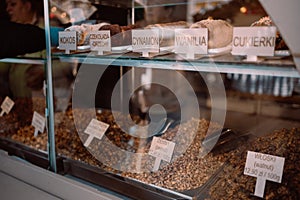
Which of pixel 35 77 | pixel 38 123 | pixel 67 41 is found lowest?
pixel 38 123

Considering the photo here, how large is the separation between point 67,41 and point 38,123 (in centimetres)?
51

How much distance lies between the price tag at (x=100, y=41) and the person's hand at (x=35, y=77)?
727 mm

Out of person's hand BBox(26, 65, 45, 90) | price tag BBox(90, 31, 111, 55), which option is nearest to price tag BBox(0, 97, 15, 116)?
person's hand BBox(26, 65, 45, 90)

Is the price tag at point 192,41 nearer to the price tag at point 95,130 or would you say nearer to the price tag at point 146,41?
the price tag at point 146,41

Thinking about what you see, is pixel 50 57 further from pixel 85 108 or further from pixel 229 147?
pixel 229 147

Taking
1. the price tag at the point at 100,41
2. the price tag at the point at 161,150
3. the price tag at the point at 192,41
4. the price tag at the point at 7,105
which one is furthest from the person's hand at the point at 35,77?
the price tag at the point at 192,41

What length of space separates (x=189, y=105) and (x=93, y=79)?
460mm

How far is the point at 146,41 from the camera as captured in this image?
97cm

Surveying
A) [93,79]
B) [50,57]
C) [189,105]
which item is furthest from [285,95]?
[50,57]

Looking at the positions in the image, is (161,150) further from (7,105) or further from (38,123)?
(7,105)

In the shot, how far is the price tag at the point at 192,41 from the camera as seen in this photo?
2.79ft

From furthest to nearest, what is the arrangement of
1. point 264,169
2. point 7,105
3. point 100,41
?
1. point 7,105
2. point 100,41
3. point 264,169

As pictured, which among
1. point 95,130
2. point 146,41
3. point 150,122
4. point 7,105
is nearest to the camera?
point 146,41

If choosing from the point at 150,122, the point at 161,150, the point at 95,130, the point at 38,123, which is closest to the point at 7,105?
the point at 38,123
